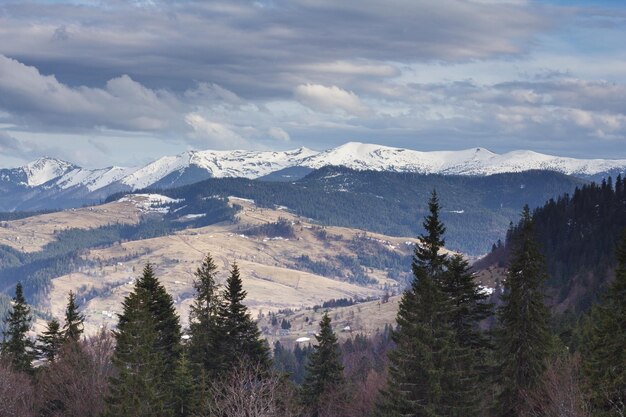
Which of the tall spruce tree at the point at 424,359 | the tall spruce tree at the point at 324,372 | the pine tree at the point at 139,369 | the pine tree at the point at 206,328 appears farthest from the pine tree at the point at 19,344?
the tall spruce tree at the point at 424,359

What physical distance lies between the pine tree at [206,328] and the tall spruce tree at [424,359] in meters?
27.2

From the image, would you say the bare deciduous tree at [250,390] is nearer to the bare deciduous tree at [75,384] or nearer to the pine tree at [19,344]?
the bare deciduous tree at [75,384]

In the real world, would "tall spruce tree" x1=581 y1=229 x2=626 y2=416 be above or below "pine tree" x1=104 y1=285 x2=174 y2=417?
above

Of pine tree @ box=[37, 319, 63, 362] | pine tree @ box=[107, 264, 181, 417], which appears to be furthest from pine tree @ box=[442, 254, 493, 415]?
pine tree @ box=[37, 319, 63, 362]

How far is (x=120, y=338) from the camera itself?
7262 centimetres

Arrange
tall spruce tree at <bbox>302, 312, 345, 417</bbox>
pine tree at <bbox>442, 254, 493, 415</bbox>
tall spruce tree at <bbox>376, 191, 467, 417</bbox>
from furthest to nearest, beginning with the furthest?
1. tall spruce tree at <bbox>302, 312, 345, 417</bbox>
2. pine tree at <bbox>442, 254, 493, 415</bbox>
3. tall spruce tree at <bbox>376, 191, 467, 417</bbox>

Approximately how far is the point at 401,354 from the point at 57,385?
41.7m

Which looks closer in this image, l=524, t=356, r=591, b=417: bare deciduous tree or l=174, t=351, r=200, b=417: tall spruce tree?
l=524, t=356, r=591, b=417: bare deciduous tree

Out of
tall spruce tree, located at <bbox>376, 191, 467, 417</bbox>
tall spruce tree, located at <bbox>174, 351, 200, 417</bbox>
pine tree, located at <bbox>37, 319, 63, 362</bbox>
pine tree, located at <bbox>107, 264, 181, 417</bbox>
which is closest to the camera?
tall spruce tree, located at <bbox>376, 191, 467, 417</bbox>

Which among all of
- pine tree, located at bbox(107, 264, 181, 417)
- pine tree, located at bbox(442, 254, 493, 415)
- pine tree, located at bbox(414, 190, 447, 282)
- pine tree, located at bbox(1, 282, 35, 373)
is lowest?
pine tree, located at bbox(1, 282, 35, 373)

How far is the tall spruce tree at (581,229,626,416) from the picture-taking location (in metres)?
50.3

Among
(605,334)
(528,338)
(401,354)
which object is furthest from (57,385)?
(605,334)

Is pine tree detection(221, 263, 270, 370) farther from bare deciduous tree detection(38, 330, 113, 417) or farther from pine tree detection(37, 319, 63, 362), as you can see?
pine tree detection(37, 319, 63, 362)

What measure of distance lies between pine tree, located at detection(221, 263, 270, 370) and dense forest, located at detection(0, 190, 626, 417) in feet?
0.37
